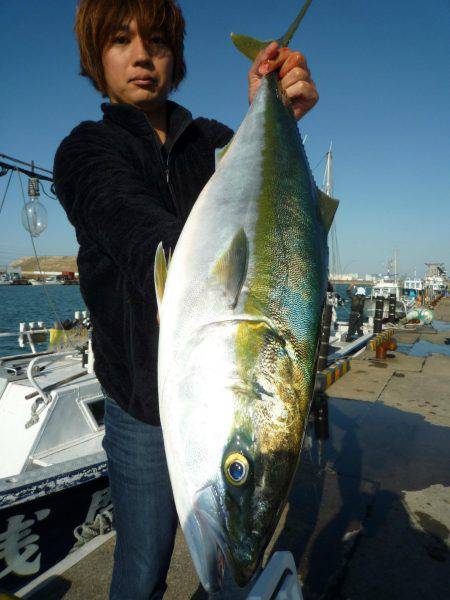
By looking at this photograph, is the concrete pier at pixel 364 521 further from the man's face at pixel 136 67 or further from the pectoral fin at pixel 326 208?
the man's face at pixel 136 67

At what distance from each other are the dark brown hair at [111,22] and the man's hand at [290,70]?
43cm

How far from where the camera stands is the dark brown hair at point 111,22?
61.6 inches

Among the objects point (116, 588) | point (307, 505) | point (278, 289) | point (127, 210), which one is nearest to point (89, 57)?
point (127, 210)

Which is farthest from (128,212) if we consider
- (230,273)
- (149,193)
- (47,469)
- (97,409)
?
(97,409)

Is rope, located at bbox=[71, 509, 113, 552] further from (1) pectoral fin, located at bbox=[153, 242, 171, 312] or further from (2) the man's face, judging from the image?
(2) the man's face

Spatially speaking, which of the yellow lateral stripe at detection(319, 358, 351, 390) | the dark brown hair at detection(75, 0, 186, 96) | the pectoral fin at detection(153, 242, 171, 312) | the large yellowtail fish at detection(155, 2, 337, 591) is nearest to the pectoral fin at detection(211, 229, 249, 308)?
the large yellowtail fish at detection(155, 2, 337, 591)

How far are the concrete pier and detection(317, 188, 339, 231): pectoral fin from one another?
106 inches

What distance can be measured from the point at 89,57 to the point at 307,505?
12.9 feet

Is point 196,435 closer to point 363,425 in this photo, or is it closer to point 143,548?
point 143,548

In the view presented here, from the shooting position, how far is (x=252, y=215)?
3.84 feet

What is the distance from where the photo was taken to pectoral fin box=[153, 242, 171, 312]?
1062mm

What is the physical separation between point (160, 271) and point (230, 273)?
0.19 meters

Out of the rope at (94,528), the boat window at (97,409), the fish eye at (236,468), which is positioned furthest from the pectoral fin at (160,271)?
the boat window at (97,409)

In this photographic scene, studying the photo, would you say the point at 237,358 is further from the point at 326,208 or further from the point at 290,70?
the point at 290,70
